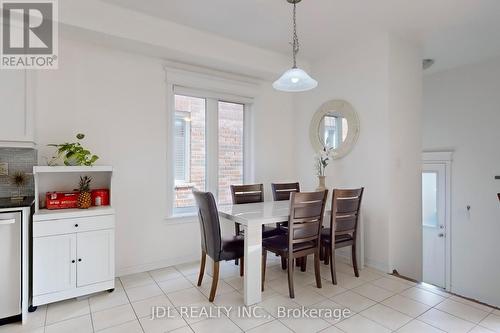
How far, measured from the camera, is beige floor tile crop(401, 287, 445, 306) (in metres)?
2.45

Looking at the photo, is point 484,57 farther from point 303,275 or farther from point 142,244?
point 142,244

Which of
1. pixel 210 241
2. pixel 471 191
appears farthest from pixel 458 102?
pixel 210 241

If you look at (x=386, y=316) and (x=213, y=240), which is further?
(x=213, y=240)

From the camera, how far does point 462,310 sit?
230cm

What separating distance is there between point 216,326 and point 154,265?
1441mm

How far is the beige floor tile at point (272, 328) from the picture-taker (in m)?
2.00

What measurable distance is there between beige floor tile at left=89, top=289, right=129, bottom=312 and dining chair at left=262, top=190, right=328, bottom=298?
136 centimetres

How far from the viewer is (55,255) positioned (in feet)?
7.55

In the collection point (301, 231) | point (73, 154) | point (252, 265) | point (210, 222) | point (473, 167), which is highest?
point (73, 154)

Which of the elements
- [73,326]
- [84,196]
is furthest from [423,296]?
[84,196]

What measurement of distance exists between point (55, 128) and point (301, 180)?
10.5 ft

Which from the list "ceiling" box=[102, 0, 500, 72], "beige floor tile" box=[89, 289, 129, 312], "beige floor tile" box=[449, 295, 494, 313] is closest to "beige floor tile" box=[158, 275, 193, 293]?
"beige floor tile" box=[89, 289, 129, 312]

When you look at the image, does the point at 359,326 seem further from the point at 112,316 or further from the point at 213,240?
the point at 112,316

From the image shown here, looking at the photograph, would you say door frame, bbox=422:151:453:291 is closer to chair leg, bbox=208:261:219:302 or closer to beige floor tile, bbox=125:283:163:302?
chair leg, bbox=208:261:219:302
